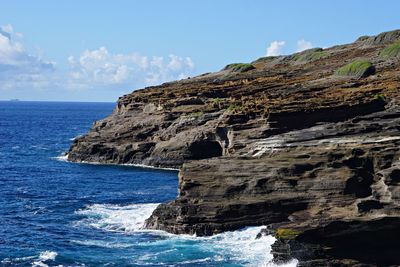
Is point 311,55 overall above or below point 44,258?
above

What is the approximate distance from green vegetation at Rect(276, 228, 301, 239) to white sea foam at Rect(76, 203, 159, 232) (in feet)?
55.7

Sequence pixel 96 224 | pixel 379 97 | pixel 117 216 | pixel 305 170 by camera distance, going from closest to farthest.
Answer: pixel 305 170, pixel 96 224, pixel 117 216, pixel 379 97

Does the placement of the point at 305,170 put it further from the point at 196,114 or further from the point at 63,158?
the point at 63,158

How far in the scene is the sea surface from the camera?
4991 centimetres

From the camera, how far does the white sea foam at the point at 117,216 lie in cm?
Result: 6047

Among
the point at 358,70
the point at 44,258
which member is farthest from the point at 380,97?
the point at 44,258

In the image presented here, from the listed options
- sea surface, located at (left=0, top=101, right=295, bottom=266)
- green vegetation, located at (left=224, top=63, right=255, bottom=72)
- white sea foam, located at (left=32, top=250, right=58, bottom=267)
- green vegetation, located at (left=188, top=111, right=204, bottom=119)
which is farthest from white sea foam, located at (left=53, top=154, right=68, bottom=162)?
white sea foam, located at (left=32, top=250, right=58, bottom=267)

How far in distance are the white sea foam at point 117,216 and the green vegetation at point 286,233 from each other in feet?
55.7

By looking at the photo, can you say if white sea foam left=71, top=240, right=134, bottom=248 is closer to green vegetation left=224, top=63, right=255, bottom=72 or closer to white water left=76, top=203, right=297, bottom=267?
white water left=76, top=203, right=297, bottom=267

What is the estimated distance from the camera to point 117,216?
213ft

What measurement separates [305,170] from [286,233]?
10.2m

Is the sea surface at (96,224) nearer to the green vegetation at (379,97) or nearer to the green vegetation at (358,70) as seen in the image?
the green vegetation at (379,97)

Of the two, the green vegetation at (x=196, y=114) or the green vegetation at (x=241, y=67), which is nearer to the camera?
the green vegetation at (x=196, y=114)

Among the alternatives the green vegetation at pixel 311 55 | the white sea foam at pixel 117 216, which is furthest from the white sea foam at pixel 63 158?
the green vegetation at pixel 311 55
